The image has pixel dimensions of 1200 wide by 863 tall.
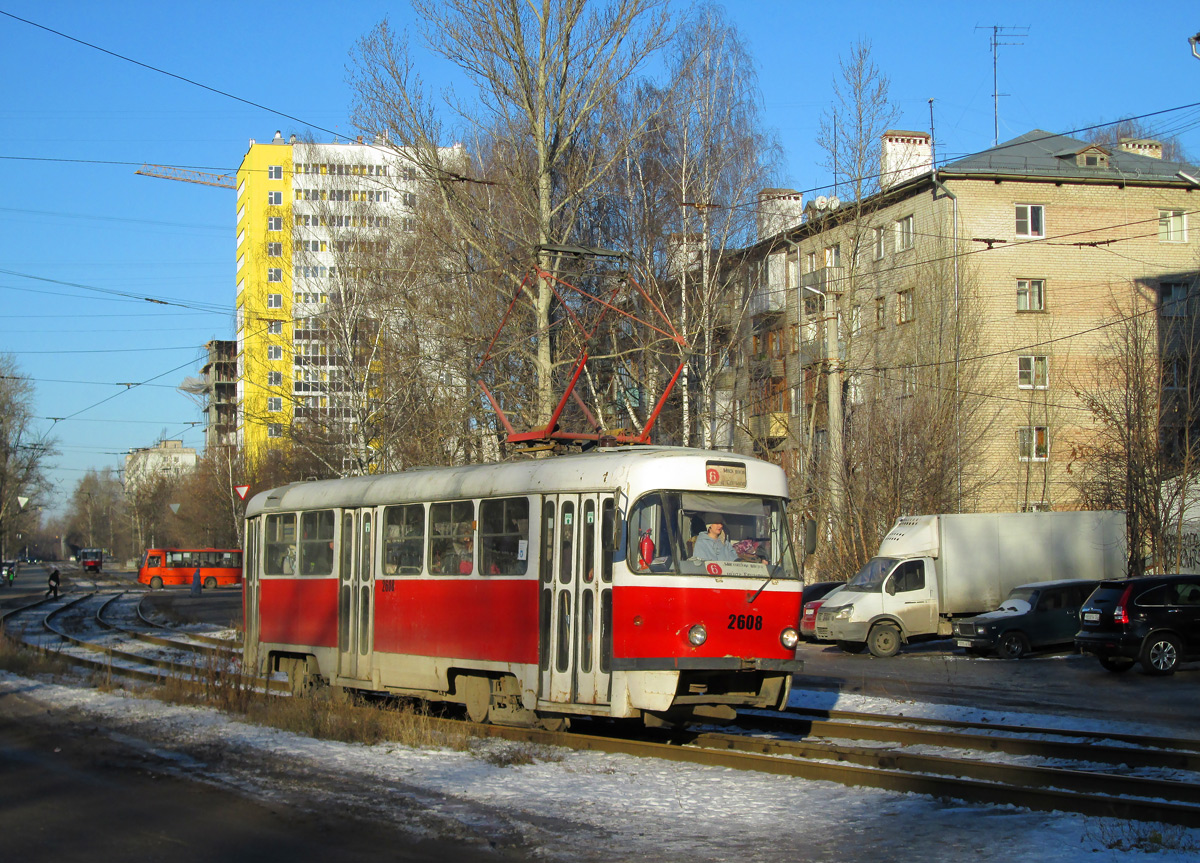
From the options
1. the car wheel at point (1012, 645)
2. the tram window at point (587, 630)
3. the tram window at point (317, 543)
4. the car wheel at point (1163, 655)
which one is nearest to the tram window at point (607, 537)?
the tram window at point (587, 630)

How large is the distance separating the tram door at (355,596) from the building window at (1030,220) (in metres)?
32.9

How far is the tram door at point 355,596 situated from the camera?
14406 millimetres

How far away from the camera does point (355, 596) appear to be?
14633 millimetres

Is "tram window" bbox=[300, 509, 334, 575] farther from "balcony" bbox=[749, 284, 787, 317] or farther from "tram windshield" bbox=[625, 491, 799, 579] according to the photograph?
"balcony" bbox=[749, 284, 787, 317]

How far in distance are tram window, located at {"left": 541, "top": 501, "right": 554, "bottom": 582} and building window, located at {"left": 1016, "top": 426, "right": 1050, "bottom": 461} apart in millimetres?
31979

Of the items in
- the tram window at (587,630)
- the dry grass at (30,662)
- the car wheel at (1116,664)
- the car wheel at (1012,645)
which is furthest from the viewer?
the car wheel at (1012,645)

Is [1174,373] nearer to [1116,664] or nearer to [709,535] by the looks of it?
[1116,664]

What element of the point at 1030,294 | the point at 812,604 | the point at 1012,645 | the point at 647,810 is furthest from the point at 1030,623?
the point at 1030,294

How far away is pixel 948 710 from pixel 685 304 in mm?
17525

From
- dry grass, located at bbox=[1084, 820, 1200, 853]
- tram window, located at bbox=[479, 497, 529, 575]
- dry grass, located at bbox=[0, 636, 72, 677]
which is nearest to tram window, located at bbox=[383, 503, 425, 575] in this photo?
tram window, located at bbox=[479, 497, 529, 575]

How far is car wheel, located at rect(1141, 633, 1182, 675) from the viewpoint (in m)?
18.6

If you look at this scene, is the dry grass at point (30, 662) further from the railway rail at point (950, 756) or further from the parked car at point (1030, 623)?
the parked car at point (1030, 623)

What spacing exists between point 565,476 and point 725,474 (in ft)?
5.17

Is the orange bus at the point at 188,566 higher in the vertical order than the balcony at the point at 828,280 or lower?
lower
